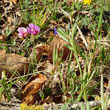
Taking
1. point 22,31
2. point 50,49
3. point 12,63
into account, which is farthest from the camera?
point 22,31

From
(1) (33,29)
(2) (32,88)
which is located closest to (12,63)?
(2) (32,88)

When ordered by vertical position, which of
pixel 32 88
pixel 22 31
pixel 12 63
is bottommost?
pixel 32 88

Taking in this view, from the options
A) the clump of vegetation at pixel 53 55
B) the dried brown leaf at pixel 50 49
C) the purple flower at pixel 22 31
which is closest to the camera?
the clump of vegetation at pixel 53 55

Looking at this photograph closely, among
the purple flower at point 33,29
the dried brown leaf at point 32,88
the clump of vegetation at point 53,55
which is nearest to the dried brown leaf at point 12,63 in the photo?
the clump of vegetation at point 53,55

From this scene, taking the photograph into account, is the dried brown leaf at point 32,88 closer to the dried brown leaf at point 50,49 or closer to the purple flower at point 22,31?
the dried brown leaf at point 50,49

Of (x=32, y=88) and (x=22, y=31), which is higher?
(x=22, y=31)

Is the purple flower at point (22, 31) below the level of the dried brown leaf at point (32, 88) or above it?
above

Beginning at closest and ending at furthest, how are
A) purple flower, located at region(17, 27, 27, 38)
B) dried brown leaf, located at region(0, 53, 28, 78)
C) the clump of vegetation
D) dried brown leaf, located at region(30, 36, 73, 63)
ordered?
the clump of vegetation < dried brown leaf, located at region(0, 53, 28, 78) < dried brown leaf, located at region(30, 36, 73, 63) < purple flower, located at region(17, 27, 27, 38)

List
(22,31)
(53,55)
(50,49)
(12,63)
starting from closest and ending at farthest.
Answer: (53,55)
(12,63)
(50,49)
(22,31)

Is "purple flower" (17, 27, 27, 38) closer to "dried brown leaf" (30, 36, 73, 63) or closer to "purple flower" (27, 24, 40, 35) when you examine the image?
"purple flower" (27, 24, 40, 35)

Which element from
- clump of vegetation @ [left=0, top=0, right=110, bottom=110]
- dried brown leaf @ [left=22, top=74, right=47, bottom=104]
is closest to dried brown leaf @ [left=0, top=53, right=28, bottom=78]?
clump of vegetation @ [left=0, top=0, right=110, bottom=110]

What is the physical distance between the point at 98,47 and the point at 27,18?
0.83m

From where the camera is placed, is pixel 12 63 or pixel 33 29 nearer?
pixel 12 63

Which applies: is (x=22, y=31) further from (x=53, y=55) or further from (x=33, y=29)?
(x=53, y=55)
